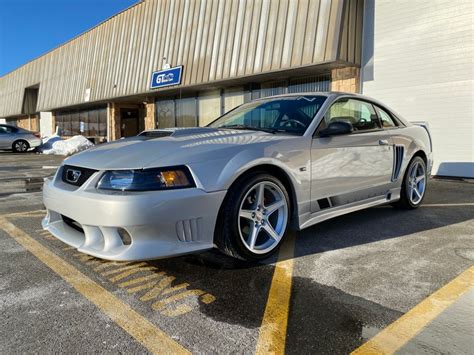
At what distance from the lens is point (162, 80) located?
1349 centimetres

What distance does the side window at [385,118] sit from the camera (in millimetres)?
4480

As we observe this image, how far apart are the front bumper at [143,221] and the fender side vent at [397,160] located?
102 inches

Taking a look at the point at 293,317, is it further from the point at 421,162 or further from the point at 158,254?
the point at 421,162

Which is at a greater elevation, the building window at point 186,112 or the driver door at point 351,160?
the building window at point 186,112

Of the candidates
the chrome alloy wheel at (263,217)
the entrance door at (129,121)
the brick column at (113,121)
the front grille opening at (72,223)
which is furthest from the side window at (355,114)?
the entrance door at (129,121)

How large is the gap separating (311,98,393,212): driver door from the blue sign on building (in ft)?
31.2

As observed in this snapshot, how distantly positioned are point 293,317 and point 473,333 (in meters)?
0.94

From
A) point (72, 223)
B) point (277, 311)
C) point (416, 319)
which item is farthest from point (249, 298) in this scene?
point (72, 223)

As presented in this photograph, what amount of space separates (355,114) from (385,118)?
0.63 m

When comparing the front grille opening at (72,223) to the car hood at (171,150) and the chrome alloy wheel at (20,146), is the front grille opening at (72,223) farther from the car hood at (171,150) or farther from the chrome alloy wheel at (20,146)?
the chrome alloy wheel at (20,146)

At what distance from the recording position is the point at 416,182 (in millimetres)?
4980

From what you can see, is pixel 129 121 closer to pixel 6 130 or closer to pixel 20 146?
pixel 20 146

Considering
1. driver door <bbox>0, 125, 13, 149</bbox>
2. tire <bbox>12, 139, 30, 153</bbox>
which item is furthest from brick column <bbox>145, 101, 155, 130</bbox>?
driver door <bbox>0, 125, 13, 149</bbox>

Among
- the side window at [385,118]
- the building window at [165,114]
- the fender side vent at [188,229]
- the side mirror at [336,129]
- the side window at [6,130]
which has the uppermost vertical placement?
the building window at [165,114]
